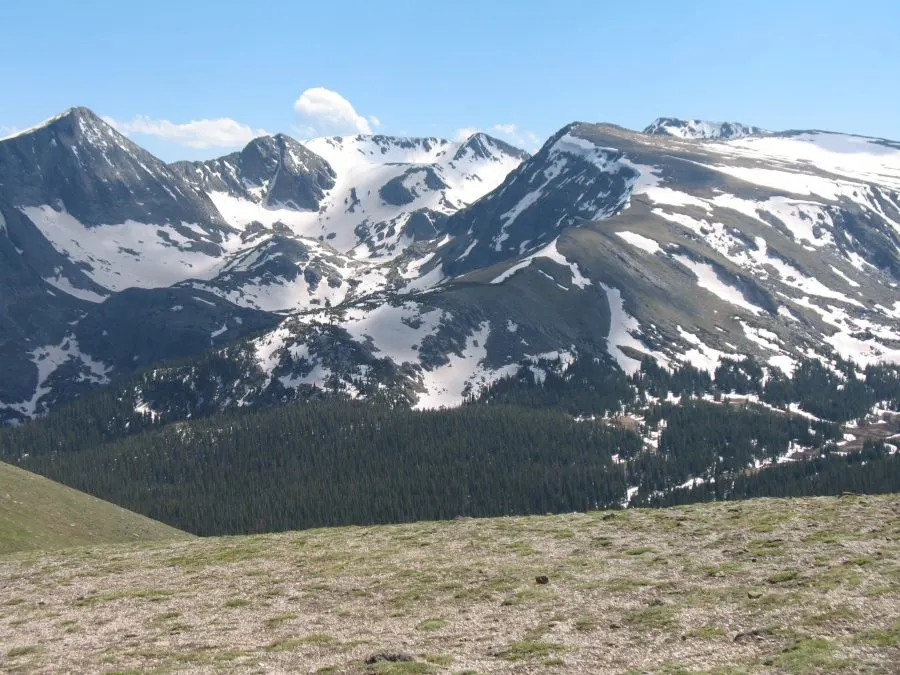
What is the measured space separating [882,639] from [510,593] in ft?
59.0

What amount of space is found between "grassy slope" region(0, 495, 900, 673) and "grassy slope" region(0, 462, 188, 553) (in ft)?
46.8

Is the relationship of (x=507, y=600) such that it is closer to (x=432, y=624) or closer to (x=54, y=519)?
(x=432, y=624)

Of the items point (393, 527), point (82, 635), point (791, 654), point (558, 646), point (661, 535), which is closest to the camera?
point (791, 654)

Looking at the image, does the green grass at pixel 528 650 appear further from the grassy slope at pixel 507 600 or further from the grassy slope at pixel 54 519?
the grassy slope at pixel 54 519

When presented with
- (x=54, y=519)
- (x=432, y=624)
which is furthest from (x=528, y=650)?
(x=54, y=519)

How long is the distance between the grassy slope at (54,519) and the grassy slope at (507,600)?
14264 millimetres

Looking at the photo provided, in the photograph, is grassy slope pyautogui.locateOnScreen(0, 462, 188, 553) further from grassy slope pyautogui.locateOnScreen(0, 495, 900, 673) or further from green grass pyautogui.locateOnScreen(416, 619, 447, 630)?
green grass pyautogui.locateOnScreen(416, 619, 447, 630)

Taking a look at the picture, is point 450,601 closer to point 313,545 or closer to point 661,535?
point 661,535

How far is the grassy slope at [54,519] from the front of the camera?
7825 centimetres

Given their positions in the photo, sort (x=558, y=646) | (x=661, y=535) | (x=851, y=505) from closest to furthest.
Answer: (x=558, y=646) → (x=661, y=535) → (x=851, y=505)

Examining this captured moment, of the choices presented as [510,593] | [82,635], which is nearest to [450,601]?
[510,593]

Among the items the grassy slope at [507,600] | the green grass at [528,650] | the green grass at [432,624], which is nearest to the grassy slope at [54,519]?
the grassy slope at [507,600]

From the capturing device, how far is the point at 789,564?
44.6 m

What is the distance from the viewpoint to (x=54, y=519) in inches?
3381
